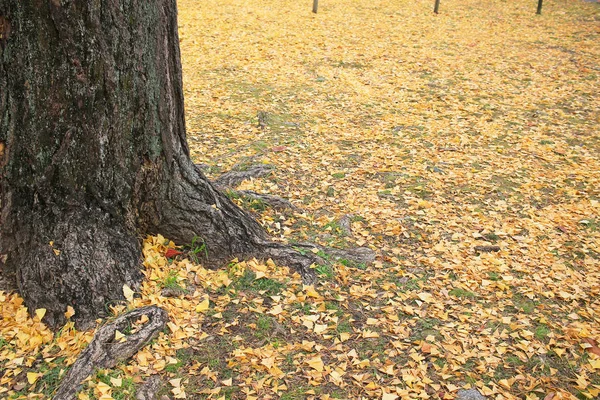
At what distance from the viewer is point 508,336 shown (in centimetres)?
326

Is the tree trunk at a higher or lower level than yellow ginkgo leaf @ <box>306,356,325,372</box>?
higher

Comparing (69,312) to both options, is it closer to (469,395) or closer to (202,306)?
(202,306)

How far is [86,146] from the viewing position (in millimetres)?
2742

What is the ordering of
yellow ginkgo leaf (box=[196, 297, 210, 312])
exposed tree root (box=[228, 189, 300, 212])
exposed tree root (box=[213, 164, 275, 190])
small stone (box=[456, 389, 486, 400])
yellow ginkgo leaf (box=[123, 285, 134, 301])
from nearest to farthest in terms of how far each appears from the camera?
1. small stone (box=[456, 389, 486, 400])
2. yellow ginkgo leaf (box=[123, 285, 134, 301])
3. yellow ginkgo leaf (box=[196, 297, 210, 312])
4. exposed tree root (box=[228, 189, 300, 212])
5. exposed tree root (box=[213, 164, 275, 190])

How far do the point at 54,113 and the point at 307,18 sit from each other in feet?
31.6

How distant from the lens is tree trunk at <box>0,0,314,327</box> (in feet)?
8.35

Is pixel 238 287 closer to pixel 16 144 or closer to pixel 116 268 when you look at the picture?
pixel 116 268

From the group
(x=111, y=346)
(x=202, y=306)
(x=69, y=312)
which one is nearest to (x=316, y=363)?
(x=202, y=306)

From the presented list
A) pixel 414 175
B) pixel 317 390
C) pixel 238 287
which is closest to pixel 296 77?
pixel 414 175

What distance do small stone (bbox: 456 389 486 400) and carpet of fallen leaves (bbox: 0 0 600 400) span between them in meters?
0.04

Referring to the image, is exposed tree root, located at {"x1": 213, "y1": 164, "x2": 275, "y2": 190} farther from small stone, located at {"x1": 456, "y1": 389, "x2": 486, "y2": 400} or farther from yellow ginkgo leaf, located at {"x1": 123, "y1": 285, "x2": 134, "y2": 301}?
small stone, located at {"x1": 456, "y1": 389, "x2": 486, "y2": 400}

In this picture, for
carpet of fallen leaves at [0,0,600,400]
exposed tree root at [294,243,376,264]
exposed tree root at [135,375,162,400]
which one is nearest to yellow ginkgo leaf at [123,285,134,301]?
carpet of fallen leaves at [0,0,600,400]

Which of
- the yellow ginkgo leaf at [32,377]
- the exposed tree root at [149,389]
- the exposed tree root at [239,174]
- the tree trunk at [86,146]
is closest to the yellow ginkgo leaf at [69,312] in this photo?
the tree trunk at [86,146]

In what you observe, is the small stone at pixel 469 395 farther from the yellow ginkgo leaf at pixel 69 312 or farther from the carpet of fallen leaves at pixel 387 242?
the yellow ginkgo leaf at pixel 69 312
